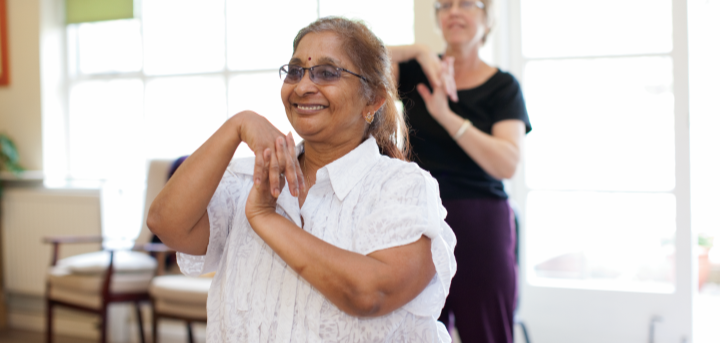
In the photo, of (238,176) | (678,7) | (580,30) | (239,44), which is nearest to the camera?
(238,176)

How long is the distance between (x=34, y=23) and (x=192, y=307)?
8.23 ft

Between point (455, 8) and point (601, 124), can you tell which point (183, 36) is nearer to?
point (455, 8)

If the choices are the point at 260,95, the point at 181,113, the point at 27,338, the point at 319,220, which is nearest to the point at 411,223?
the point at 319,220

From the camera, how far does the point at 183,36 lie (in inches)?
147

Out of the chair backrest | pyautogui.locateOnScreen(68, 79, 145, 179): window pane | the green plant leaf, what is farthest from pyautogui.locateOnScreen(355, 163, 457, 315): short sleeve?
the green plant leaf

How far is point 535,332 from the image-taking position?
2.80 m

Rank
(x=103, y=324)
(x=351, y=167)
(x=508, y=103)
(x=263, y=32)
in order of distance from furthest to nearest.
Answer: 1. (x=263, y=32)
2. (x=103, y=324)
3. (x=508, y=103)
4. (x=351, y=167)

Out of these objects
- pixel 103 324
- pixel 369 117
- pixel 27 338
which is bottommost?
pixel 27 338

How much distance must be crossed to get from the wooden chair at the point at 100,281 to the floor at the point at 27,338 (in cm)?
77

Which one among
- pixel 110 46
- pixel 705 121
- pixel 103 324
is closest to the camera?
pixel 103 324

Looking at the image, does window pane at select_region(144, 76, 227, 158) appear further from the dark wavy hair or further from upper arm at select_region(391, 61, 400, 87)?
the dark wavy hair

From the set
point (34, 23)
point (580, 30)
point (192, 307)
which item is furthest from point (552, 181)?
point (34, 23)

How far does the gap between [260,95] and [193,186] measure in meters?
2.52

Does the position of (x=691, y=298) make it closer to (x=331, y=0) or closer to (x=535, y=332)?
(x=535, y=332)
